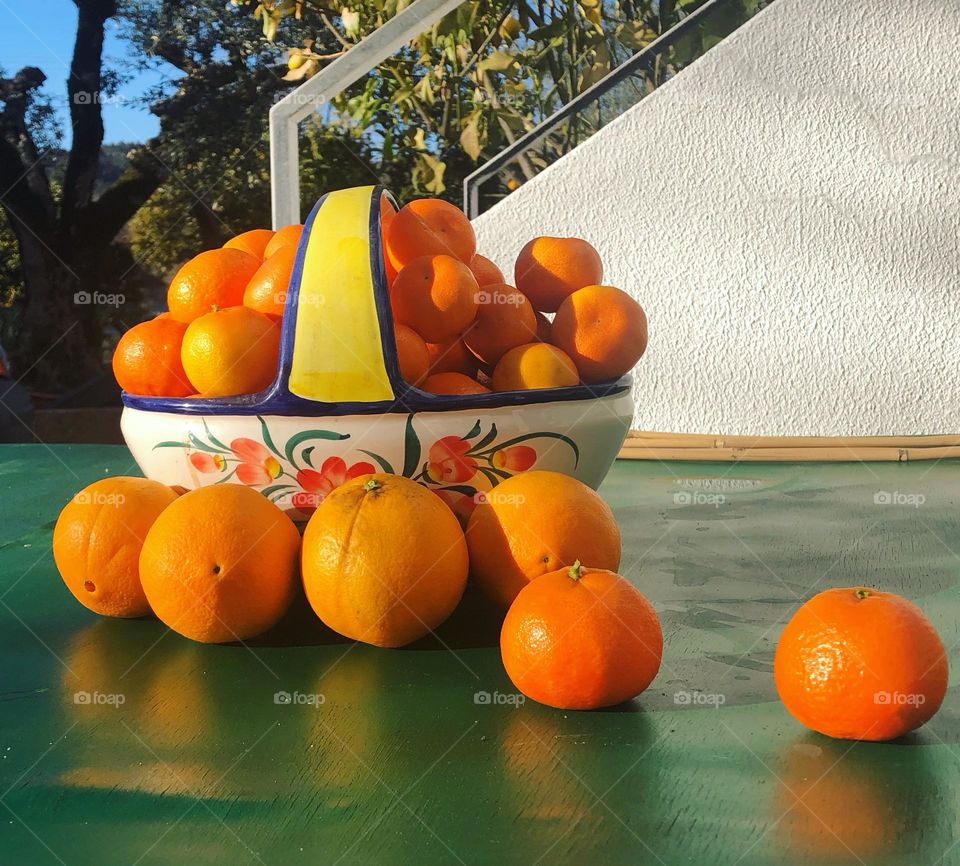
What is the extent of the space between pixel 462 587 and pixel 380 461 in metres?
0.14

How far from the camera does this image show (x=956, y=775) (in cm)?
58

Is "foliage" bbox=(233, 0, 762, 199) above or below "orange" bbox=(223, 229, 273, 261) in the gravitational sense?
below

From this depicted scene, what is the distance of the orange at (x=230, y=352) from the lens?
878 mm

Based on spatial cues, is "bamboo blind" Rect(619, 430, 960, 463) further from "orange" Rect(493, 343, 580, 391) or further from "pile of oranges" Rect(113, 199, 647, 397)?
"orange" Rect(493, 343, 580, 391)

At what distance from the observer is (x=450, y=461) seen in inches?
35.1

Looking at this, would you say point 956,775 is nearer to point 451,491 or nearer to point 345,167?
point 451,491

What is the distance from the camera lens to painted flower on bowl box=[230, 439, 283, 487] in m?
0.89

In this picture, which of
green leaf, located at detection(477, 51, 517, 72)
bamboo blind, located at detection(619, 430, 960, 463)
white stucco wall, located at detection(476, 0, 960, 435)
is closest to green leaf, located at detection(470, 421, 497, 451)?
bamboo blind, located at detection(619, 430, 960, 463)
